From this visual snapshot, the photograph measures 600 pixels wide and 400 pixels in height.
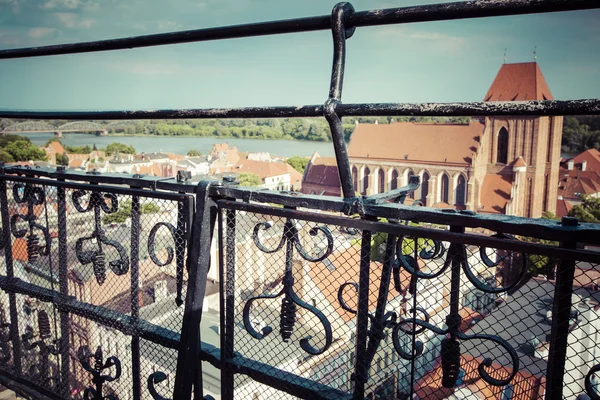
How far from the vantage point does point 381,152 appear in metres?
49.0

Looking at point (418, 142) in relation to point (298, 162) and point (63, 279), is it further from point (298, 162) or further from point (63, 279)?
point (63, 279)

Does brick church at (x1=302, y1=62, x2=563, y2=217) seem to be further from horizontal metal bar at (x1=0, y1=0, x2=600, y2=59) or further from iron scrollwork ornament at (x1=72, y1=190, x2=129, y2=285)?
horizontal metal bar at (x1=0, y1=0, x2=600, y2=59)

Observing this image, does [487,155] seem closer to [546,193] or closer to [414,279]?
[546,193]

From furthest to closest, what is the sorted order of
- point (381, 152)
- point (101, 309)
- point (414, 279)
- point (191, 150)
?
point (191, 150)
point (381, 152)
point (101, 309)
point (414, 279)

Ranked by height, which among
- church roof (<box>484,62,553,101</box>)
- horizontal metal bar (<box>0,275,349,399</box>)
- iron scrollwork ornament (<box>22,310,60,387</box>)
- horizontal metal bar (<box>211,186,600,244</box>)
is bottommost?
iron scrollwork ornament (<box>22,310,60,387</box>)

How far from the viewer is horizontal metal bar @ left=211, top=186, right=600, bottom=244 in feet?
3.15

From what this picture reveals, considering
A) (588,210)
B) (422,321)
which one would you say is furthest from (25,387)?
(588,210)

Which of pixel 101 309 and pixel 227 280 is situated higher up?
pixel 227 280

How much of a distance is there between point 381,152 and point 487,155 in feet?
34.6

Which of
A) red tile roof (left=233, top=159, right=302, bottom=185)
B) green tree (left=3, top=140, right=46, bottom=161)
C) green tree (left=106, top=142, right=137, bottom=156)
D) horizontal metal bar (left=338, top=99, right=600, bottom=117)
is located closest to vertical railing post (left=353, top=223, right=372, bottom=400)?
horizontal metal bar (left=338, top=99, right=600, bottom=117)

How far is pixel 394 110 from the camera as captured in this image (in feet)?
3.54

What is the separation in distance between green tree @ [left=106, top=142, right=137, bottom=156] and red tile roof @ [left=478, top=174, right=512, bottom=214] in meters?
41.1

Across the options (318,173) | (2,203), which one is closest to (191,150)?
(318,173)

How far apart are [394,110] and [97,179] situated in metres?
1.19
